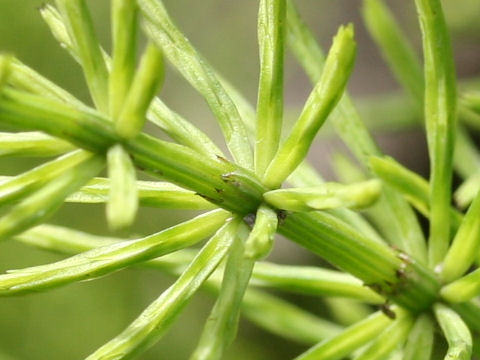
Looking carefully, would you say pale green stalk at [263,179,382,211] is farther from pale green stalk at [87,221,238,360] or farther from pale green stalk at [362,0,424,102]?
pale green stalk at [362,0,424,102]

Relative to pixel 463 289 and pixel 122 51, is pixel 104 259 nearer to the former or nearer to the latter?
pixel 122 51

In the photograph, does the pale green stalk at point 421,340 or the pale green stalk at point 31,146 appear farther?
the pale green stalk at point 421,340

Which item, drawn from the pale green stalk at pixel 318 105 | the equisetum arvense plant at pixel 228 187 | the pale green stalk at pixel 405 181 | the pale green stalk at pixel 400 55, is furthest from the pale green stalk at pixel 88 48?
the pale green stalk at pixel 400 55

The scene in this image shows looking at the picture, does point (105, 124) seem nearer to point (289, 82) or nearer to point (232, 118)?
point (232, 118)

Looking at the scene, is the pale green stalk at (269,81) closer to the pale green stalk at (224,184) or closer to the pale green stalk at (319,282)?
the pale green stalk at (224,184)

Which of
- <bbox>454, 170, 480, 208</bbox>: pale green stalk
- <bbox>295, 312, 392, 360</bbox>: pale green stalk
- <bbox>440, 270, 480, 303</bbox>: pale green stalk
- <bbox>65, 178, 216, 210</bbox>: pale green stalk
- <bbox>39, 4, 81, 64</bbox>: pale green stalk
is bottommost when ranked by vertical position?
<bbox>295, 312, 392, 360</bbox>: pale green stalk

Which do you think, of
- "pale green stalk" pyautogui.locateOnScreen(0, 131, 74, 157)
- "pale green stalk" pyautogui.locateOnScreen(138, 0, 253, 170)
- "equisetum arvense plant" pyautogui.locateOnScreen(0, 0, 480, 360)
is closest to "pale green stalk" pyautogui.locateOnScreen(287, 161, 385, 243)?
"equisetum arvense plant" pyautogui.locateOnScreen(0, 0, 480, 360)
